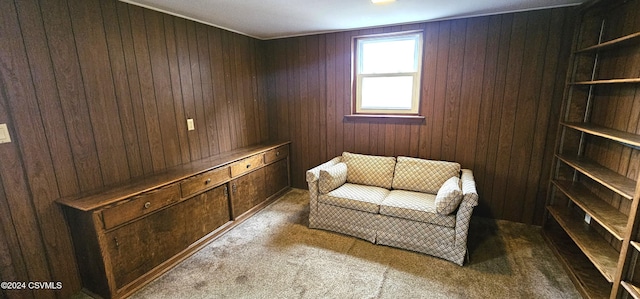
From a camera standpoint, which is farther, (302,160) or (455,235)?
(302,160)

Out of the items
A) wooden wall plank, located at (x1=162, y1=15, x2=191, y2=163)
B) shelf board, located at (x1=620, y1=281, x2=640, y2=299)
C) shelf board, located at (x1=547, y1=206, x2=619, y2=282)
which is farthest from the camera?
wooden wall plank, located at (x1=162, y1=15, x2=191, y2=163)

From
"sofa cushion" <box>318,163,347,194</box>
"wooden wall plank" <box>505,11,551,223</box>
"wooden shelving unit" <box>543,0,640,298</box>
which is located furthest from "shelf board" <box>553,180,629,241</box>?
"sofa cushion" <box>318,163,347,194</box>

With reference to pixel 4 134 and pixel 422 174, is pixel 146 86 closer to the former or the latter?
pixel 4 134

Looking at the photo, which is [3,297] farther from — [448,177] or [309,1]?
[448,177]

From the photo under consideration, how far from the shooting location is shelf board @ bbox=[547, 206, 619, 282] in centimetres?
172

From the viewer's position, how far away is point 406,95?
125 inches

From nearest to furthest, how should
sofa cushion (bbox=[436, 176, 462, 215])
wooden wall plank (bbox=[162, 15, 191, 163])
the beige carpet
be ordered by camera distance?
the beige carpet
sofa cushion (bbox=[436, 176, 462, 215])
wooden wall plank (bbox=[162, 15, 191, 163])

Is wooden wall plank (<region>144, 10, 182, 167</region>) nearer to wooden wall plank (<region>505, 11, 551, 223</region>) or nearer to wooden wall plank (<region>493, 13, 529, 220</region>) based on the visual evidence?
wooden wall plank (<region>493, 13, 529, 220</region>)

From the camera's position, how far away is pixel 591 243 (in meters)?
1.96

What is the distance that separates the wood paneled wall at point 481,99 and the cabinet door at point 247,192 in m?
1.08

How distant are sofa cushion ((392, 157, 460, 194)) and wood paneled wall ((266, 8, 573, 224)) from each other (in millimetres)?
305

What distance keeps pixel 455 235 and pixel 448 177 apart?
0.68 meters

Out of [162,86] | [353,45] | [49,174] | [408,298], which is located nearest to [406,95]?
[353,45]

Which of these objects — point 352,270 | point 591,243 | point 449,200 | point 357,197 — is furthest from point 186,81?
point 591,243
